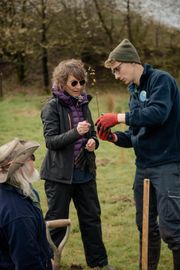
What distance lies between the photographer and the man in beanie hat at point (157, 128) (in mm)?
3723

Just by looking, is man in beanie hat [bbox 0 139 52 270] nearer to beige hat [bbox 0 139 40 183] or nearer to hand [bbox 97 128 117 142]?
beige hat [bbox 0 139 40 183]

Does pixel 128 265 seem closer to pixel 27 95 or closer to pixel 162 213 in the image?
pixel 162 213

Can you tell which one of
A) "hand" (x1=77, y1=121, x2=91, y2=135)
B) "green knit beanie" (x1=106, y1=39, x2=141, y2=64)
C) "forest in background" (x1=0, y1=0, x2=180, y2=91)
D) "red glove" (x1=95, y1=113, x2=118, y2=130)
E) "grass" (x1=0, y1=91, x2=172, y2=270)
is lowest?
"grass" (x1=0, y1=91, x2=172, y2=270)

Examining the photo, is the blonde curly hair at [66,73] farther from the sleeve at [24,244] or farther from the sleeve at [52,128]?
the sleeve at [24,244]

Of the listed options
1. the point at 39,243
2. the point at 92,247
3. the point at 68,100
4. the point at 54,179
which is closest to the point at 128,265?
the point at 92,247

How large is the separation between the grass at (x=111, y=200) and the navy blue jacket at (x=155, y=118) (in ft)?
4.10

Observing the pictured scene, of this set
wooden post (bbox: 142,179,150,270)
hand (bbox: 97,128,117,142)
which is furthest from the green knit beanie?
wooden post (bbox: 142,179,150,270)

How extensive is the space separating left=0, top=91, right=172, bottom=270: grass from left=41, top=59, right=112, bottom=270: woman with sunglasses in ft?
1.76

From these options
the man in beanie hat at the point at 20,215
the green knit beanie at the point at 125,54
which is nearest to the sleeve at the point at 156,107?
the green knit beanie at the point at 125,54

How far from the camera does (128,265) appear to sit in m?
4.99

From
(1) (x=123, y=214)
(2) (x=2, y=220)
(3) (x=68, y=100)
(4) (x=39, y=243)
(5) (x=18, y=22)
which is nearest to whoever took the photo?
(2) (x=2, y=220)

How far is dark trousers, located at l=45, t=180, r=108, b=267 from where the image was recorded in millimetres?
4473

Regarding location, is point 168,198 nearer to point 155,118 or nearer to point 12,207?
point 155,118

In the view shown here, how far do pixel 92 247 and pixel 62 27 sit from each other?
18546 mm
